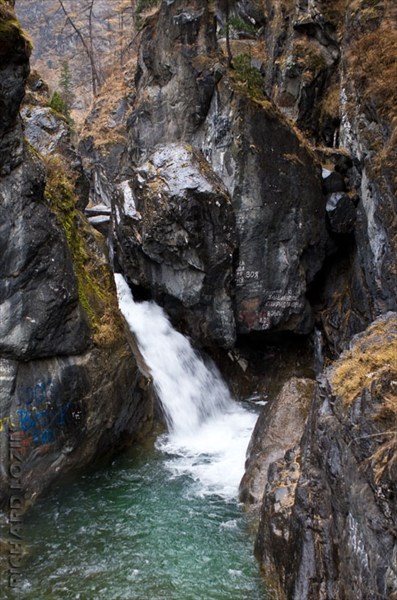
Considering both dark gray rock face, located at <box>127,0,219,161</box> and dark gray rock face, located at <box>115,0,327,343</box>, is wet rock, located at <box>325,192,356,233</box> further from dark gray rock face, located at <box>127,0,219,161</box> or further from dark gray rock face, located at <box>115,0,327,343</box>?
dark gray rock face, located at <box>127,0,219,161</box>

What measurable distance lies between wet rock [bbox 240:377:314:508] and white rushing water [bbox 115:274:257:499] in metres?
0.54

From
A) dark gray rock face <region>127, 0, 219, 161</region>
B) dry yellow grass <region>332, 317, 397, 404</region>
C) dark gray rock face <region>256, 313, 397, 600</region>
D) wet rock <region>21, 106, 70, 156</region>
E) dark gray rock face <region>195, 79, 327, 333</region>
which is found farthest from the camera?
dark gray rock face <region>127, 0, 219, 161</region>

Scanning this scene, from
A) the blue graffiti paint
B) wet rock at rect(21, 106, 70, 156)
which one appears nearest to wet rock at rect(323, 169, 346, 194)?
wet rock at rect(21, 106, 70, 156)

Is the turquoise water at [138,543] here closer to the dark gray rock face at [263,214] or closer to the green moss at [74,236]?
the green moss at [74,236]

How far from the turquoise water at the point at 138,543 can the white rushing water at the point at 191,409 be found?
757mm

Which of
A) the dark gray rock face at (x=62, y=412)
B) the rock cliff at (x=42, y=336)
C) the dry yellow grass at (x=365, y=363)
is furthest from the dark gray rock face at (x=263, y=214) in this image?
the dry yellow grass at (x=365, y=363)

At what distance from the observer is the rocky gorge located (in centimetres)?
636

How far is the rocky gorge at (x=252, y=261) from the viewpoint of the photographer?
636 centimetres

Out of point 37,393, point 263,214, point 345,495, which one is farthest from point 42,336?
point 263,214

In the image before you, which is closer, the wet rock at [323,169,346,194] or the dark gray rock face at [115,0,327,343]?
the dark gray rock face at [115,0,327,343]

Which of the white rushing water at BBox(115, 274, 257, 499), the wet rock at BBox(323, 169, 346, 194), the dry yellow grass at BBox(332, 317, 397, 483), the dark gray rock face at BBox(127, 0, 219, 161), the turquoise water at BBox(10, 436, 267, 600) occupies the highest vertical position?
the dark gray rock face at BBox(127, 0, 219, 161)

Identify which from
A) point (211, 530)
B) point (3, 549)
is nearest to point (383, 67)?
point (211, 530)

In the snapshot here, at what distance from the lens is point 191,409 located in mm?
13992

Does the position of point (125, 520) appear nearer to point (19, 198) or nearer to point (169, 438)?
point (169, 438)
